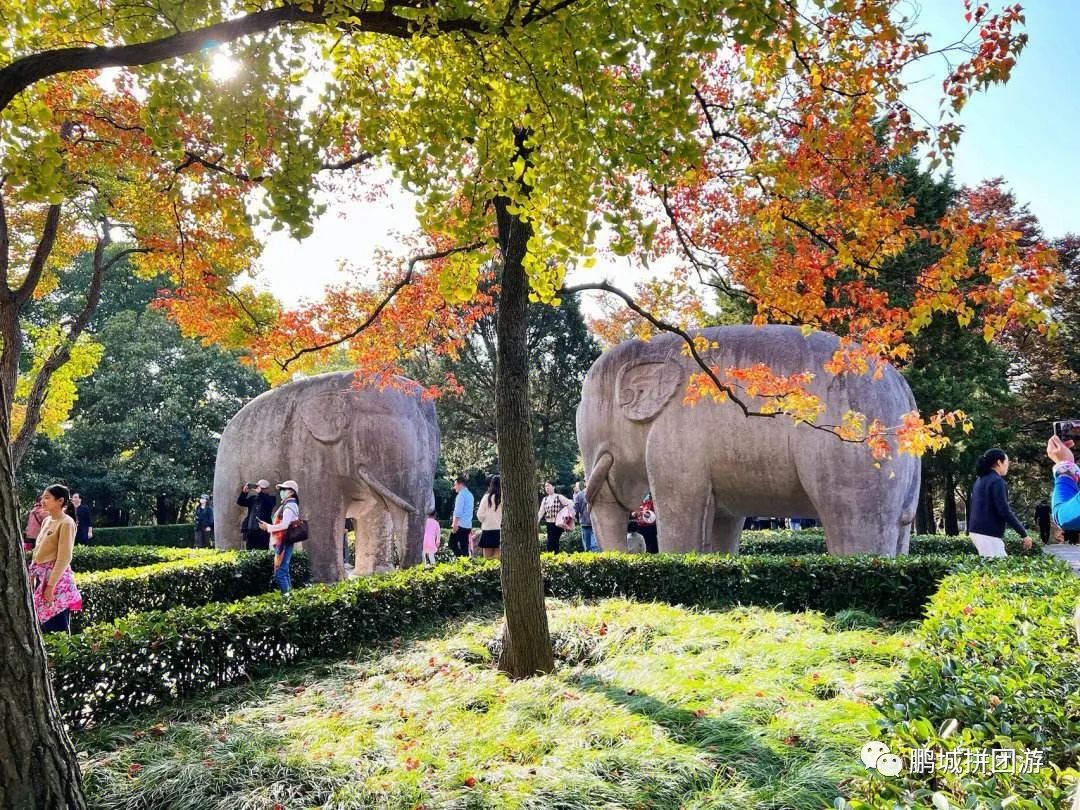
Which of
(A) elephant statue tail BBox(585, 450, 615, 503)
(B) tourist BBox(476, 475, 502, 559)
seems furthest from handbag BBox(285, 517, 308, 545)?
(A) elephant statue tail BBox(585, 450, 615, 503)

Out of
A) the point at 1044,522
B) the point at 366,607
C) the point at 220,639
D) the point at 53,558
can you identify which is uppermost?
the point at 53,558

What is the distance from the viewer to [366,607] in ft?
22.6

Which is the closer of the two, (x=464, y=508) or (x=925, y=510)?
(x=464, y=508)

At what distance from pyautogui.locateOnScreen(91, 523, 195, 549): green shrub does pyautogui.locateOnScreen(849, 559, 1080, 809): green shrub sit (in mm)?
22048

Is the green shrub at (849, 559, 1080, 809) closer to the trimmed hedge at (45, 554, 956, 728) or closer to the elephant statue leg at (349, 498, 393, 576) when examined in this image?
the trimmed hedge at (45, 554, 956, 728)

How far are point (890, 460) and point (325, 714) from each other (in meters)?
6.26

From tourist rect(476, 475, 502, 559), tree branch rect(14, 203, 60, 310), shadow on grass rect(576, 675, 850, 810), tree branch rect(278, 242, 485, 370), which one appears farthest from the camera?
tourist rect(476, 475, 502, 559)

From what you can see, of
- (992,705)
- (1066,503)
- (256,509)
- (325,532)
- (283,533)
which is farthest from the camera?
(256,509)

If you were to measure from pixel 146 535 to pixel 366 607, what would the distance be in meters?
19.5

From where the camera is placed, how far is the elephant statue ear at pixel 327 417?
35.2ft

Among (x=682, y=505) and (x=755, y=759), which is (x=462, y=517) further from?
(x=755, y=759)

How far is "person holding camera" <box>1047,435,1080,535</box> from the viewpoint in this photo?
3826mm

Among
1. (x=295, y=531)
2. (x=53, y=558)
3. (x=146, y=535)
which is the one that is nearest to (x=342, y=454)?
(x=295, y=531)

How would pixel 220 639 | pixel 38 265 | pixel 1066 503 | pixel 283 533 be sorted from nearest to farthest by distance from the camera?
pixel 1066 503 < pixel 220 639 < pixel 38 265 < pixel 283 533
